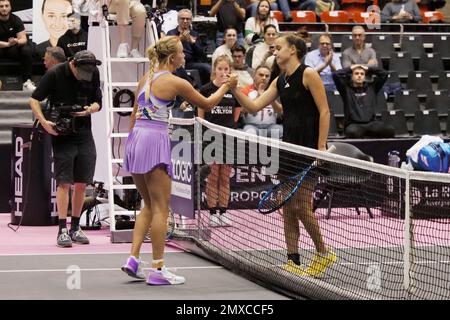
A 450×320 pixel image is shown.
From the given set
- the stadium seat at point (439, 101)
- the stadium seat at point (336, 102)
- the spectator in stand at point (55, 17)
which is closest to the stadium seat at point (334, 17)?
the stadium seat at point (439, 101)

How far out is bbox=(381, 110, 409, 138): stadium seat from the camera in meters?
17.2

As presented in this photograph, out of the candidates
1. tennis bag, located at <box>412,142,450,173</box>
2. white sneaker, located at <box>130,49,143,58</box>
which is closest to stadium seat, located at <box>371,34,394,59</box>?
tennis bag, located at <box>412,142,450,173</box>

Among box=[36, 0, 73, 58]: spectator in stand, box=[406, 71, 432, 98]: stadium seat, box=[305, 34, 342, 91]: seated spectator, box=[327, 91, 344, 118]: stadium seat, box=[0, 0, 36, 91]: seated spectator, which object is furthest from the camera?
box=[406, 71, 432, 98]: stadium seat

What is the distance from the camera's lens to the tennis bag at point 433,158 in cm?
1387

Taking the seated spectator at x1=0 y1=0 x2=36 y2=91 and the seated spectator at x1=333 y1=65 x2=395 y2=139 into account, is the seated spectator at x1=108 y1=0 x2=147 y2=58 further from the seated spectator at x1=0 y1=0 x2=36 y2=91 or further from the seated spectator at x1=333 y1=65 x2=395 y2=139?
the seated spectator at x1=333 y1=65 x2=395 y2=139

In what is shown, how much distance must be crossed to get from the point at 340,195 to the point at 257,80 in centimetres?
201

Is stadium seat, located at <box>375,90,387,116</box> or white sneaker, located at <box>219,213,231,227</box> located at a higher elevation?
stadium seat, located at <box>375,90,387,116</box>

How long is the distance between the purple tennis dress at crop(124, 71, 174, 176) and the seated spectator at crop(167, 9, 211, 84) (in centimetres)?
726

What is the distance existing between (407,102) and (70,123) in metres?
7.98

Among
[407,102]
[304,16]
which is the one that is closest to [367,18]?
[304,16]

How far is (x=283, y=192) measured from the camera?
926cm

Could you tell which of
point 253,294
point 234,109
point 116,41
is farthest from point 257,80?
point 253,294

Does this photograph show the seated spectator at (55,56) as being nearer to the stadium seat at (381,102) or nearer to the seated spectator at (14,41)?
the seated spectator at (14,41)
